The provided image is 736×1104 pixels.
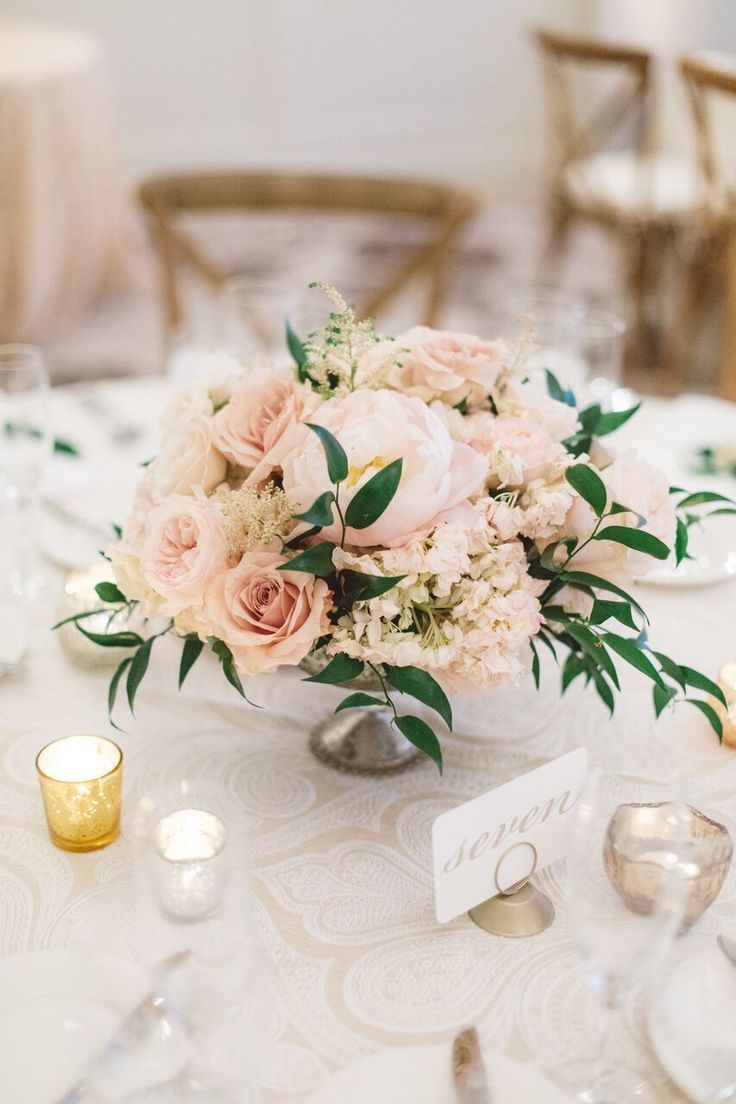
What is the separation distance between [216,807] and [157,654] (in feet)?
1.31

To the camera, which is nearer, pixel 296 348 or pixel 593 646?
pixel 593 646

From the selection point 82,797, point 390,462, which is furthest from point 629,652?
point 82,797

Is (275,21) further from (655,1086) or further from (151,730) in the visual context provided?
(655,1086)

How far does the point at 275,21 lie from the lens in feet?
18.2

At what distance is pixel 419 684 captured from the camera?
0.83 metres

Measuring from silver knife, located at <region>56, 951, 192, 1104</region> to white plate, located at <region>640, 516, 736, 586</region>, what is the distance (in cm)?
75

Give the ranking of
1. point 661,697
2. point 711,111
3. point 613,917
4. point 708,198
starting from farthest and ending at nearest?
1. point 711,111
2. point 708,198
3. point 661,697
4. point 613,917

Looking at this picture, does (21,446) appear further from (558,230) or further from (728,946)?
(558,230)

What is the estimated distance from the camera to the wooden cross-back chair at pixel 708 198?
3.19 meters

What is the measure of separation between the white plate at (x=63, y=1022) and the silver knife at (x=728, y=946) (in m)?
0.40

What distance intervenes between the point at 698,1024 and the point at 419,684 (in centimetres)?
30

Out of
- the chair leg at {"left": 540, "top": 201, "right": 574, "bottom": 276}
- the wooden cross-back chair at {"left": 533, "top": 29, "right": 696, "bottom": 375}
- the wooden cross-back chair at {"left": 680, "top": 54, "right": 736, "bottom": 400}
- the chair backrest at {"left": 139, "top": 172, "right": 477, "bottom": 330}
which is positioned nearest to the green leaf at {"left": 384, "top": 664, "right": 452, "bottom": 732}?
the chair backrest at {"left": 139, "top": 172, "right": 477, "bottom": 330}

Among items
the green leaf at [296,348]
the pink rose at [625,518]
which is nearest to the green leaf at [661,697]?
the pink rose at [625,518]

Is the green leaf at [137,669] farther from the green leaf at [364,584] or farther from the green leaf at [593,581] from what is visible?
the green leaf at [593,581]
